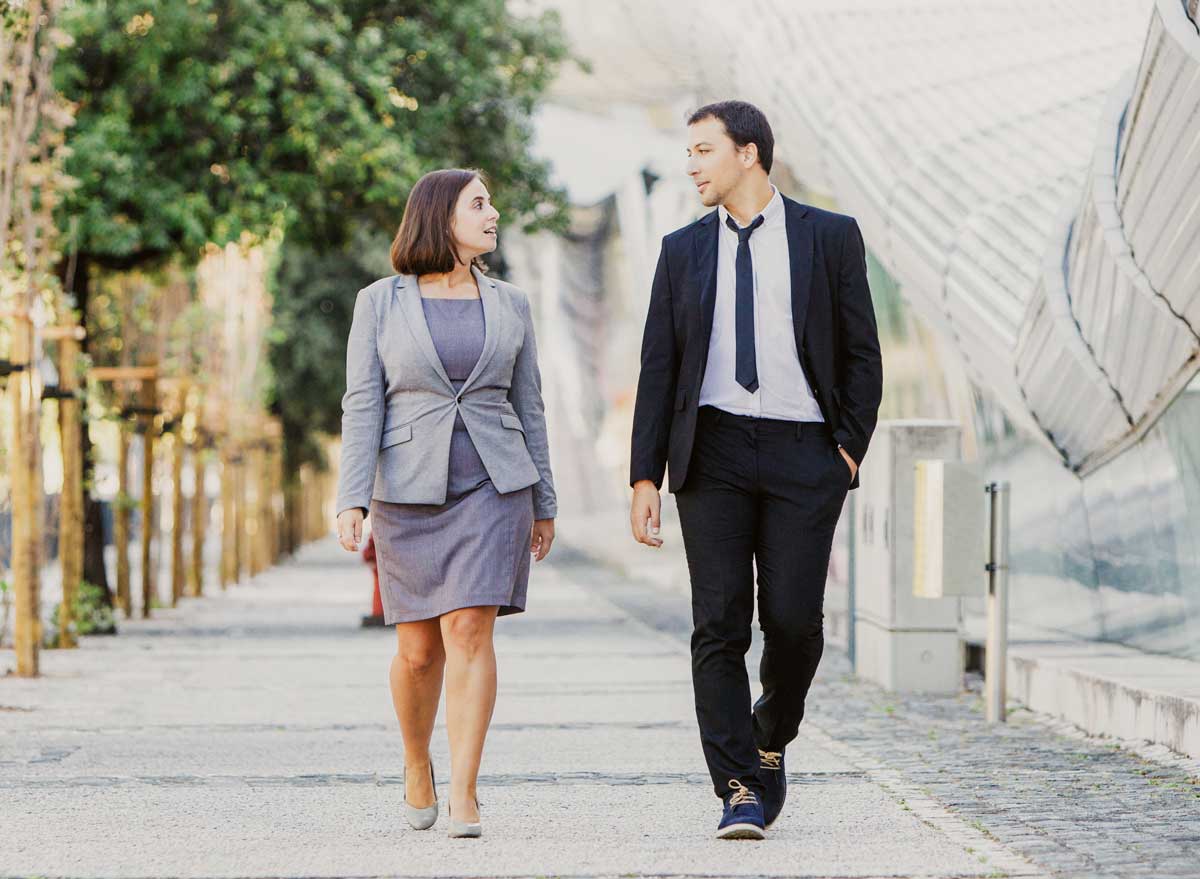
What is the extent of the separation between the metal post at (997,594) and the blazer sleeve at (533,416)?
4.21m

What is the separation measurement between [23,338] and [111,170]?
3326mm

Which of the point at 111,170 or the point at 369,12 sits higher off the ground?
the point at 369,12

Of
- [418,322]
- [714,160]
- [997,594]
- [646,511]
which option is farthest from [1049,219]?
[646,511]

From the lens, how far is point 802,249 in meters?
5.95

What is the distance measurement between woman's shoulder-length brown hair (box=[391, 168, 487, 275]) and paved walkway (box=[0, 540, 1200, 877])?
1.52 metres

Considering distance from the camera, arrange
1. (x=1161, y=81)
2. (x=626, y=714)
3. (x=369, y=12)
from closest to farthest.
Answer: (x=1161, y=81)
(x=626, y=714)
(x=369, y=12)

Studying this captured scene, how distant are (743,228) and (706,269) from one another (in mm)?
156

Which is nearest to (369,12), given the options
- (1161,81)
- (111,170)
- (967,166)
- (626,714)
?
(111,170)

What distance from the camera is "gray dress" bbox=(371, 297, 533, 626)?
604 cm

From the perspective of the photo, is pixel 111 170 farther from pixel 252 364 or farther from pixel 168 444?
pixel 252 364

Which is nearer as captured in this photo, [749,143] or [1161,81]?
[749,143]

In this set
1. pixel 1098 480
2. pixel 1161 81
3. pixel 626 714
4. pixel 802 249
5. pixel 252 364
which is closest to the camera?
pixel 802 249

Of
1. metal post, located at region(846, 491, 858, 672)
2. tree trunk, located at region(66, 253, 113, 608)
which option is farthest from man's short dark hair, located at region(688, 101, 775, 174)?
tree trunk, located at region(66, 253, 113, 608)

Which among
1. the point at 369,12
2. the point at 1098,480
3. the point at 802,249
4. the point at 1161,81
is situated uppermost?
the point at 369,12
